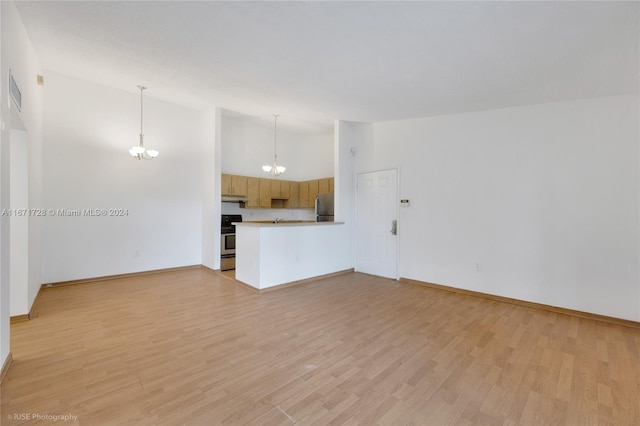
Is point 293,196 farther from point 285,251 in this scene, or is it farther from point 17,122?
point 17,122

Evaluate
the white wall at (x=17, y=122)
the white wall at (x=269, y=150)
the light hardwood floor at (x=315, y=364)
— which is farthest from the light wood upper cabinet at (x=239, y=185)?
the white wall at (x=17, y=122)

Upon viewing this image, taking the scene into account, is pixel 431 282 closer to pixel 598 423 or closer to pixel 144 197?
pixel 598 423

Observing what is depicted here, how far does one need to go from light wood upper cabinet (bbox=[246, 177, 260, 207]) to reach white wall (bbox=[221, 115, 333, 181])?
44 centimetres

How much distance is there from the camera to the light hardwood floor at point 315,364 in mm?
1712

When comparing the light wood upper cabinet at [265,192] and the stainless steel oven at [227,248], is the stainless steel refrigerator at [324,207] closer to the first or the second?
the light wood upper cabinet at [265,192]

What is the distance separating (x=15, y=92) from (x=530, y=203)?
5979mm

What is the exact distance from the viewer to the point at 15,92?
2482 millimetres

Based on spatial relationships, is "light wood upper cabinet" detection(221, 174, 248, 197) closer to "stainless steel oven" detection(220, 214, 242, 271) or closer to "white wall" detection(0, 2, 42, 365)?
"stainless steel oven" detection(220, 214, 242, 271)

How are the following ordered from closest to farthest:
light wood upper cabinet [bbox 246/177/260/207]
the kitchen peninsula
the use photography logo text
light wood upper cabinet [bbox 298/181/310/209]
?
the use photography logo text
the kitchen peninsula
light wood upper cabinet [bbox 246/177/260/207]
light wood upper cabinet [bbox 298/181/310/209]

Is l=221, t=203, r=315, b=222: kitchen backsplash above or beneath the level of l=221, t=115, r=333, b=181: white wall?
beneath

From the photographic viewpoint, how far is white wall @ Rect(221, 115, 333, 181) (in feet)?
20.8

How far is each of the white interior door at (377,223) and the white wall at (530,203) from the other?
0.19 meters

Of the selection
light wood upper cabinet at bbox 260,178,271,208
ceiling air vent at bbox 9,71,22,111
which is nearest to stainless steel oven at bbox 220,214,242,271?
light wood upper cabinet at bbox 260,178,271,208

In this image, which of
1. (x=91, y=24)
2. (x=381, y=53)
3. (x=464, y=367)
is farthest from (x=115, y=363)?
(x=381, y=53)
